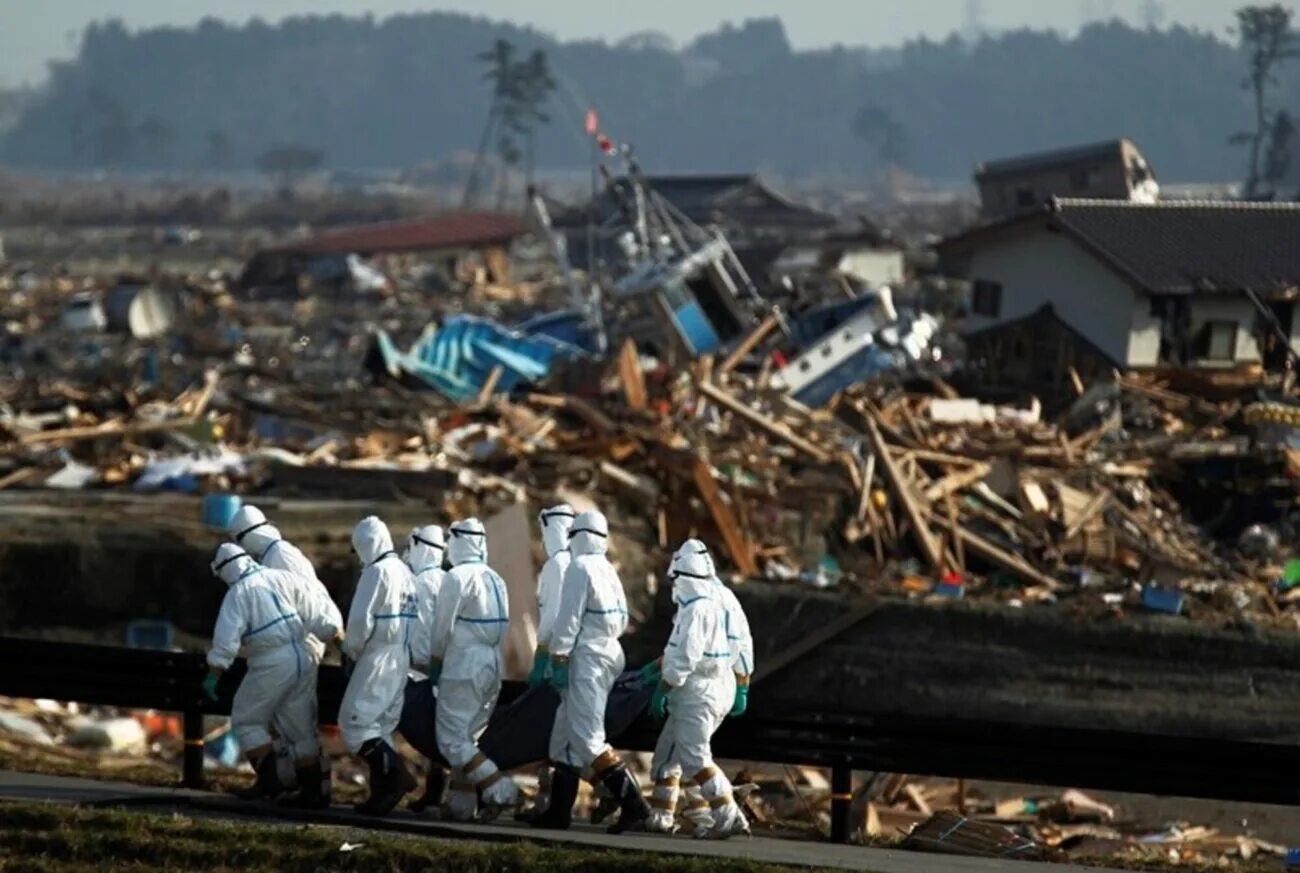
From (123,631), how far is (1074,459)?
1084 centimetres

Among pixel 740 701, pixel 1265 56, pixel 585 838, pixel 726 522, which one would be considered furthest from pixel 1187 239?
pixel 1265 56

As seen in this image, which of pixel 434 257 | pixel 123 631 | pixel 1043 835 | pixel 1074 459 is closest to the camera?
pixel 1043 835

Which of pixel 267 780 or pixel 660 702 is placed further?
pixel 267 780

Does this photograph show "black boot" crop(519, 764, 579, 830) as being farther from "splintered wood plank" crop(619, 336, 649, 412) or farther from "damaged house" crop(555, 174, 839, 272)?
"damaged house" crop(555, 174, 839, 272)

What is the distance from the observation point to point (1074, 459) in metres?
26.6

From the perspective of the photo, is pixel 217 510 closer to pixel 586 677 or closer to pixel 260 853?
pixel 586 677

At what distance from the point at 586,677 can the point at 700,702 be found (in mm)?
592

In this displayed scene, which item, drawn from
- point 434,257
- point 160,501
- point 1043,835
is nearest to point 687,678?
point 1043,835

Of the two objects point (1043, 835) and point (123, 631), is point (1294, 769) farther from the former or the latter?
point (123, 631)

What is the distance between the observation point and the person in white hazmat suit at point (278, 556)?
12469 millimetres

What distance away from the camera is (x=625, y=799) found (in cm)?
1198

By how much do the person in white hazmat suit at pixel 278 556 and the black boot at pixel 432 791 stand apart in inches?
20.0

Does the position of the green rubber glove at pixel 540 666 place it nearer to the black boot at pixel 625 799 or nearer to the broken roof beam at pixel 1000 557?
the black boot at pixel 625 799

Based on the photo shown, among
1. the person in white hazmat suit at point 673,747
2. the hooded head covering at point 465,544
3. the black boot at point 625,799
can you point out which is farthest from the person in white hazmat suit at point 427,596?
the person in white hazmat suit at point 673,747
